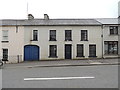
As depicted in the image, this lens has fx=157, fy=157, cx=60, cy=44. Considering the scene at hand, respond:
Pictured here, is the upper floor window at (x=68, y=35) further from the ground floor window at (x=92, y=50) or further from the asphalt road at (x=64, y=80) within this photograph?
the asphalt road at (x=64, y=80)

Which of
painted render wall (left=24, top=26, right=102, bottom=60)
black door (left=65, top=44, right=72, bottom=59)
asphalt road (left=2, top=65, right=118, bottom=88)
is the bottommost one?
asphalt road (left=2, top=65, right=118, bottom=88)

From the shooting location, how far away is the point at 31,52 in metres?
25.3

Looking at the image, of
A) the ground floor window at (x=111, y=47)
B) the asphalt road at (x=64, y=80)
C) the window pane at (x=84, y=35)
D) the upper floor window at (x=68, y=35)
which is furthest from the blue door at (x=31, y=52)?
the asphalt road at (x=64, y=80)

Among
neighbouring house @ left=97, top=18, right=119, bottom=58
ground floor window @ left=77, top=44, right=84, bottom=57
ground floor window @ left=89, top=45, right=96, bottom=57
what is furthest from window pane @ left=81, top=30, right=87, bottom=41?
neighbouring house @ left=97, top=18, right=119, bottom=58

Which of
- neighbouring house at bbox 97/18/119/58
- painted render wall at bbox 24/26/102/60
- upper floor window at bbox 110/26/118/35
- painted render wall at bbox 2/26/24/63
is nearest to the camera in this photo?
painted render wall at bbox 2/26/24/63

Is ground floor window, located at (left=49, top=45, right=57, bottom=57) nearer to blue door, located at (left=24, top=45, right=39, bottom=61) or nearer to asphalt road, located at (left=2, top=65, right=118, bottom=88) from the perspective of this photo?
blue door, located at (left=24, top=45, right=39, bottom=61)

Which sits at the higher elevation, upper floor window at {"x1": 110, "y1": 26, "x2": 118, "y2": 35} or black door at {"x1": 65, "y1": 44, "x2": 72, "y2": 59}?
upper floor window at {"x1": 110, "y1": 26, "x2": 118, "y2": 35}

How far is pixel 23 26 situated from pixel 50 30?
444 cm

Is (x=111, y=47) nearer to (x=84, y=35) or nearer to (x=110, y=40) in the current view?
(x=110, y=40)

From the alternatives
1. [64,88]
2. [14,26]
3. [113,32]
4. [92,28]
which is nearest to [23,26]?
[14,26]

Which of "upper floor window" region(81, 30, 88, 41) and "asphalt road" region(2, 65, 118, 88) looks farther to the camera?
"upper floor window" region(81, 30, 88, 41)

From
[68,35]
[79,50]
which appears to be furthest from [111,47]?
[68,35]

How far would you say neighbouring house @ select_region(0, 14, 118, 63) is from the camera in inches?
990

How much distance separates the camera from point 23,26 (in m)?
25.5
